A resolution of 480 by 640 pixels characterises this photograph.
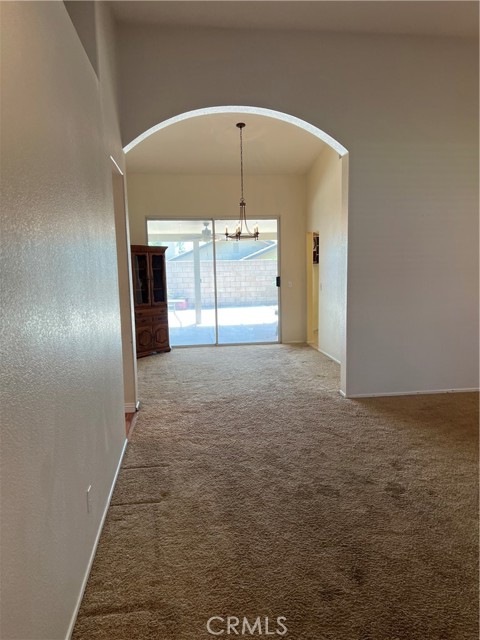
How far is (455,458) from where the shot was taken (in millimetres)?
2701

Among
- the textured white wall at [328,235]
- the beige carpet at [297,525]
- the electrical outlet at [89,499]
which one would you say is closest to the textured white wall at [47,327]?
the electrical outlet at [89,499]

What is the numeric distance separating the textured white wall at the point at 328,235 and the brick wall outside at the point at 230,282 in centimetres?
100

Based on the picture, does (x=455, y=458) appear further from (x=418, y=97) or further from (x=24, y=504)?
(x=418, y=97)

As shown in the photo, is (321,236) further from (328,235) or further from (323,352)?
(323,352)

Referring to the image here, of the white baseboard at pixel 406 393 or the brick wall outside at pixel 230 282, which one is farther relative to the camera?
the brick wall outside at pixel 230 282

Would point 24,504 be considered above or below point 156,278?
below

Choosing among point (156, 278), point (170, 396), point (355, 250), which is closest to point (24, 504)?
point (170, 396)

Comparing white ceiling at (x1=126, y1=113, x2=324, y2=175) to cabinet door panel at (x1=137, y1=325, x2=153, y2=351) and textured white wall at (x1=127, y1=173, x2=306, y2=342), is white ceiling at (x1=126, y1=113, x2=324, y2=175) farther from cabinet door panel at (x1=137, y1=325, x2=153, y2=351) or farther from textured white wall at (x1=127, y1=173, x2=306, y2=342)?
cabinet door panel at (x1=137, y1=325, x2=153, y2=351)

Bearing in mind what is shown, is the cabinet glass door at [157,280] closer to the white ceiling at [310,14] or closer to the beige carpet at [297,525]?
the beige carpet at [297,525]

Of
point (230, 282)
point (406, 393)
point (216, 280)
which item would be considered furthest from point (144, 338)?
point (406, 393)

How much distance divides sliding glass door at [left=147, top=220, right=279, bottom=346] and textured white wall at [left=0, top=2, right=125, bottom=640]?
4.56m

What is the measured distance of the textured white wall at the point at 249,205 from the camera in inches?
251

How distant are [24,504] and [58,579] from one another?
0.46 m

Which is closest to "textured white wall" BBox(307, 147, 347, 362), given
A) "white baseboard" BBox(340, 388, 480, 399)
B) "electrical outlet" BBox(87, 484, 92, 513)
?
"white baseboard" BBox(340, 388, 480, 399)
